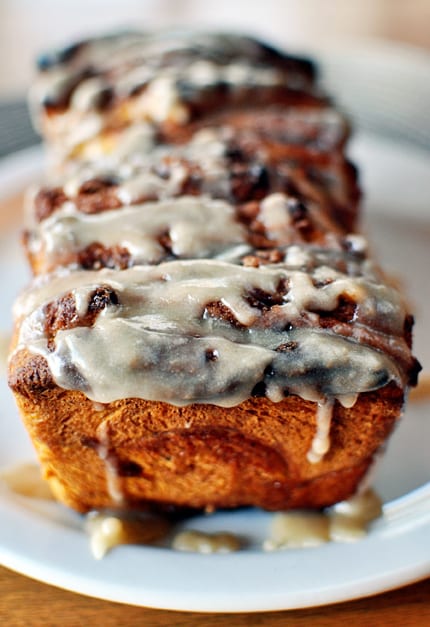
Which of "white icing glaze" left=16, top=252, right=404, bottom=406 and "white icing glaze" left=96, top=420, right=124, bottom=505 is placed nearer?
"white icing glaze" left=16, top=252, right=404, bottom=406

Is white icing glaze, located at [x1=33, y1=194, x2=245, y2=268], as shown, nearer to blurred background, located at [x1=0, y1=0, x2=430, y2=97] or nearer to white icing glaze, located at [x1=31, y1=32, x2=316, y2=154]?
white icing glaze, located at [x1=31, y1=32, x2=316, y2=154]

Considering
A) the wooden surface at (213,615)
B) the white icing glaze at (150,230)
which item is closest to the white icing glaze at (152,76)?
the white icing glaze at (150,230)

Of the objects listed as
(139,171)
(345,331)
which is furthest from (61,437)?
(139,171)

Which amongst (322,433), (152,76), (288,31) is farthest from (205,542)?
(288,31)

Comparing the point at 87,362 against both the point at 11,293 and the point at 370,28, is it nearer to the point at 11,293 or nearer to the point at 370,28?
the point at 11,293

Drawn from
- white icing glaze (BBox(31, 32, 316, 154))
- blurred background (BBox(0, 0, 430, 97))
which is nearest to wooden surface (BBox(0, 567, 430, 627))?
white icing glaze (BBox(31, 32, 316, 154))

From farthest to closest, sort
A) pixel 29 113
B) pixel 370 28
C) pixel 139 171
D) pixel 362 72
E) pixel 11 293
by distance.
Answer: pixel 370 28 → pixel 362 72 → pixel 29 113 → pixel 11 293 → pixel 139 171

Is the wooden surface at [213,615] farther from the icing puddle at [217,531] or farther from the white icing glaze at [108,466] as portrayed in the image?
the white icing glaze at [108,466]
